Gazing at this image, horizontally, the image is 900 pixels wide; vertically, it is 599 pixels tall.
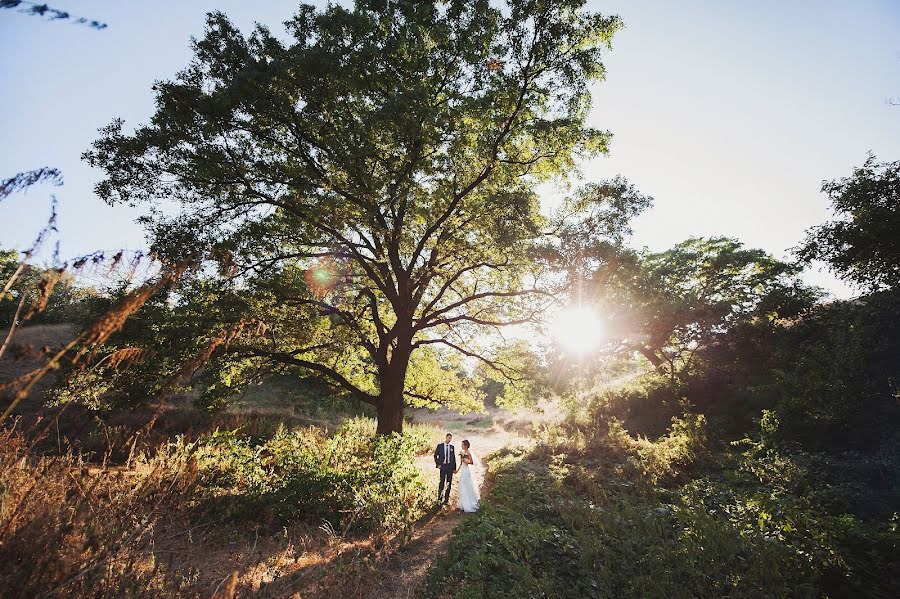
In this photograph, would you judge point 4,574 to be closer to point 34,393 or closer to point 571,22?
point 571,22

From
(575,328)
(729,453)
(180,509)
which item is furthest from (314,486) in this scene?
(729,453)

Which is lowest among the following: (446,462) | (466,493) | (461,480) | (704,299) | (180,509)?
(466,493)

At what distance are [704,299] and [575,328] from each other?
10.1 m

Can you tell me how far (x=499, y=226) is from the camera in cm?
980

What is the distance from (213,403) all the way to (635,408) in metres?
18.3

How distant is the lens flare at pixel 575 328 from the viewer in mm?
11500

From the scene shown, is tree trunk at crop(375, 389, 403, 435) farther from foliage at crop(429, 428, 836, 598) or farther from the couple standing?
foliage at crop(429, 428, 836, 598)

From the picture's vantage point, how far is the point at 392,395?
1270 centimetres

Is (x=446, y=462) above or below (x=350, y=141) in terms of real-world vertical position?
below

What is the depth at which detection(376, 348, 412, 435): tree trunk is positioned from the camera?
12.6 metres

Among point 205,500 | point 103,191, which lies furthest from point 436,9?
point 205,500

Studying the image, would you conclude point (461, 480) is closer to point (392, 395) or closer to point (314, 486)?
point (392, 395)

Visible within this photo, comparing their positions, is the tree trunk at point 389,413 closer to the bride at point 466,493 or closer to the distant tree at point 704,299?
the bride at point 466,493

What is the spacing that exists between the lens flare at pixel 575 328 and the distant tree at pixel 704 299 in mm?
2008
